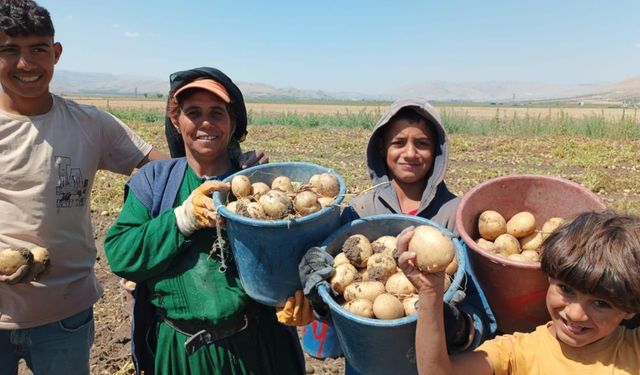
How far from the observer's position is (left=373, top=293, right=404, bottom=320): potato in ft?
5.19

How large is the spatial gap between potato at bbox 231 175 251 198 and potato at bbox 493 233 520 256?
1.09m

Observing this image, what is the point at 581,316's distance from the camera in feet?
5.01

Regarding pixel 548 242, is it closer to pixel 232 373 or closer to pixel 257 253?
pixel 257 253

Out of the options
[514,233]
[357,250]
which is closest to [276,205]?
[357,250]

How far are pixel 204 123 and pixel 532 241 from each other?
1578 millimetres

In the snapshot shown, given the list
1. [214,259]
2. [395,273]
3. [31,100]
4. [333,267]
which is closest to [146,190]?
[214,259]

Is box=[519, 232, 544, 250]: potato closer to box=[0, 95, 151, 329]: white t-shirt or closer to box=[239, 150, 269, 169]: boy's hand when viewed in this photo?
box=[239, 150, 269, 169]: boy's hand

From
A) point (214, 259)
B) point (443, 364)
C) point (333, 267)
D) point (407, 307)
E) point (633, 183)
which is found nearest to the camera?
point (443, 364)

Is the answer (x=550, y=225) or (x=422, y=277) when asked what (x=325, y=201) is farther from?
(x=550, y=225)

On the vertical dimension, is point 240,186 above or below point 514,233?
above

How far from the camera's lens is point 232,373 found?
218cm

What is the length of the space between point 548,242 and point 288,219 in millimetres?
959

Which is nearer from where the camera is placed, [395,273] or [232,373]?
[395,273]

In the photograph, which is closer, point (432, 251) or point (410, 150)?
point (432, 251)
